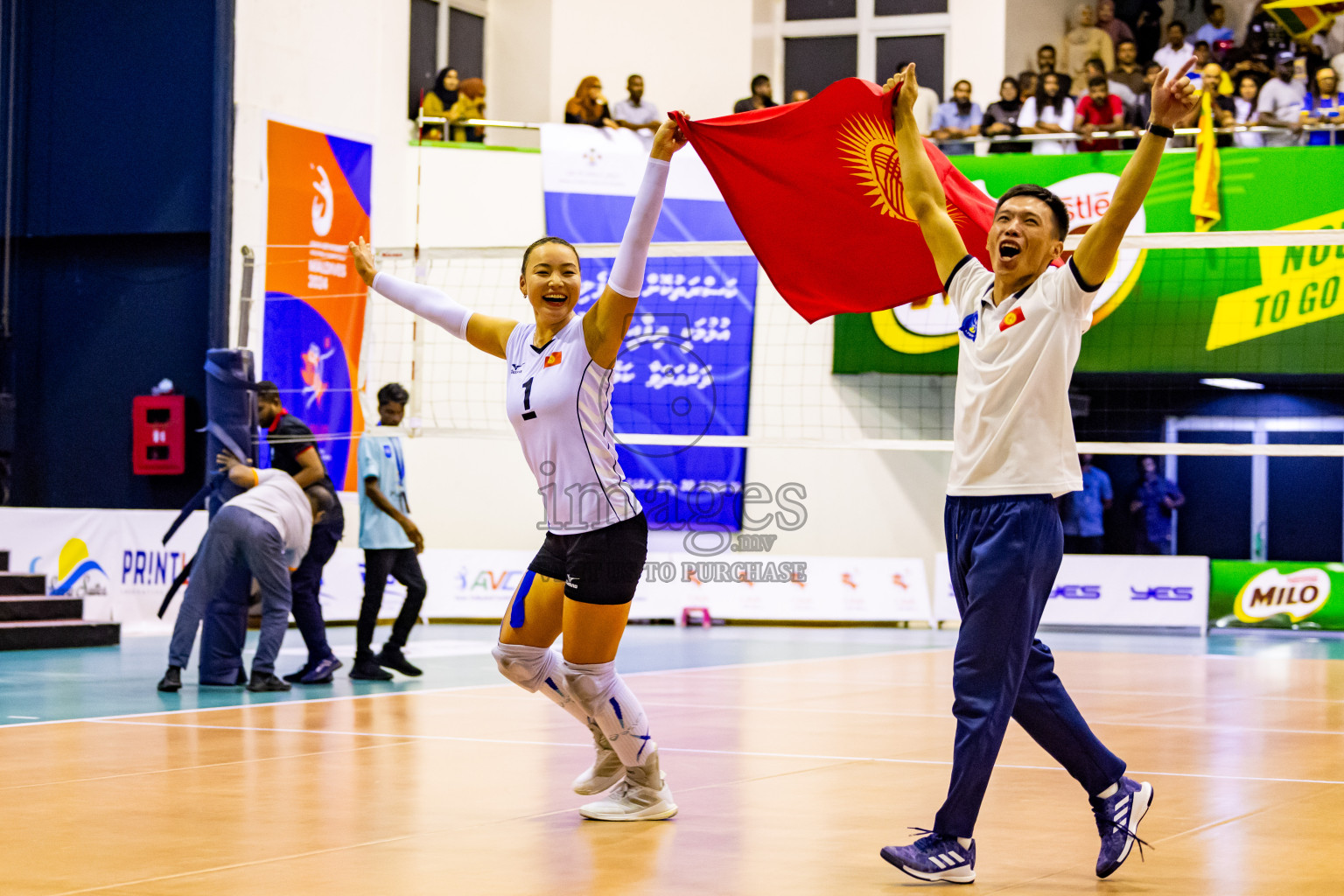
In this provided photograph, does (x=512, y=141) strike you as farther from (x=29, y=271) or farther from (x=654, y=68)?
(x=29, y=271)

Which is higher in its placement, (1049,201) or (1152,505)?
(1049,201)

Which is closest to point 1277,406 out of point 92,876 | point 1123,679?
point 1123,679

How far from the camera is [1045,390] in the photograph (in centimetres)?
392

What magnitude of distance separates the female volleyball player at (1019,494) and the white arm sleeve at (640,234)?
1.03m

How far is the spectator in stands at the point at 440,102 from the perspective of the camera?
19.4m

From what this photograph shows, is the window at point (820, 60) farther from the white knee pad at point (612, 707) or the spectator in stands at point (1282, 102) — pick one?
the white knee pad at point (612, 707)

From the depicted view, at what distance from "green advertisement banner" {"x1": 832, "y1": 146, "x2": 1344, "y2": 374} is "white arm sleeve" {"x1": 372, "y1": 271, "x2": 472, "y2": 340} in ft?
38.8

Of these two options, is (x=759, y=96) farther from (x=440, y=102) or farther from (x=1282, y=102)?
(x=1282, y=102)

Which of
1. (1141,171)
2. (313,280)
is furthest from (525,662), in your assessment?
(313,280)

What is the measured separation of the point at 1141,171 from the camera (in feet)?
12.4

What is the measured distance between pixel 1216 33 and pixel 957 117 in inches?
159

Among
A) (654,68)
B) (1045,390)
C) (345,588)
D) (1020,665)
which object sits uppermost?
(654,68)

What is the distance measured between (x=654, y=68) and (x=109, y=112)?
778 cm

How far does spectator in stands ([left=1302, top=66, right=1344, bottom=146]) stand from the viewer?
1672 cm
